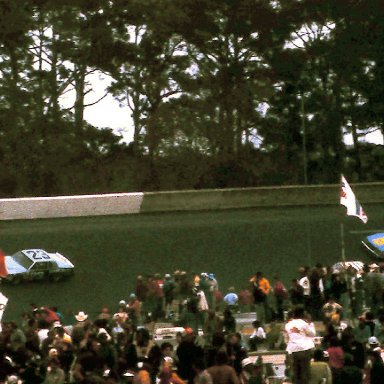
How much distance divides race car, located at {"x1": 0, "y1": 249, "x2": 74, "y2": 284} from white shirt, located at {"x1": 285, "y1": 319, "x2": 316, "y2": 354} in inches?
613

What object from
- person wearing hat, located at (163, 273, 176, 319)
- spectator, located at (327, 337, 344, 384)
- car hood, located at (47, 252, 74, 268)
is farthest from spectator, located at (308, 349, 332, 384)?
car hood, located at (47, 252, 74, 268)

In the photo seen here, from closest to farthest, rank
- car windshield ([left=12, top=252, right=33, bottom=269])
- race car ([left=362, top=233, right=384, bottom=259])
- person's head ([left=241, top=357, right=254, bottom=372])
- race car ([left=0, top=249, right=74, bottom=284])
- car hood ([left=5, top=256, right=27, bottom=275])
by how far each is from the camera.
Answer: person's head ([left=241, top=357, right=254, bottom=372]), car hood ([left=5, top=256, right=27, bottom=275]), race car ([left=0, top=249, right=74, bottom=284]), car windshield ([left=12, top=252, right=33, bottom=269]), race car ([left=362, top=233, right=384, bottom=259])

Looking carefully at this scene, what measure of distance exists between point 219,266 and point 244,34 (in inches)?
329

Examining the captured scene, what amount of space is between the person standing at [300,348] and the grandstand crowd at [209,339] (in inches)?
0.6

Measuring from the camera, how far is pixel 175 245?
116 feet

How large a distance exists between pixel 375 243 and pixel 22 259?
10147 mm

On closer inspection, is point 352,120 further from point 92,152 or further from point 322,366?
point 322,366

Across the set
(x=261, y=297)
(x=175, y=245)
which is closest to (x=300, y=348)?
(x=261, y=297)

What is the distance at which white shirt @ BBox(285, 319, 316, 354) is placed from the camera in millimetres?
18422

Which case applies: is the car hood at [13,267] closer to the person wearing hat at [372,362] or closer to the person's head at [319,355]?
the person wearing hat at [372,362]

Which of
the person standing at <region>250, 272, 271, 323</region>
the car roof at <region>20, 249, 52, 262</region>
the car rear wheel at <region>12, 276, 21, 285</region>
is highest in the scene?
the car roof at <region>20, 249, 52, 262</region>

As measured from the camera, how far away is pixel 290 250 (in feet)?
119

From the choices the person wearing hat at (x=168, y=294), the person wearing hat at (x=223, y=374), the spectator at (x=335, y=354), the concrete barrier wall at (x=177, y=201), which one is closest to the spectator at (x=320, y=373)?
the spectator at (x=335, y=354)

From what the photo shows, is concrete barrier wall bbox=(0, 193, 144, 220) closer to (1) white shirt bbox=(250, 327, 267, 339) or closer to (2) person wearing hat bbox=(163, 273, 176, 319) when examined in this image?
(2) person wearing hat bbox=(163, 273, 176, 319)
